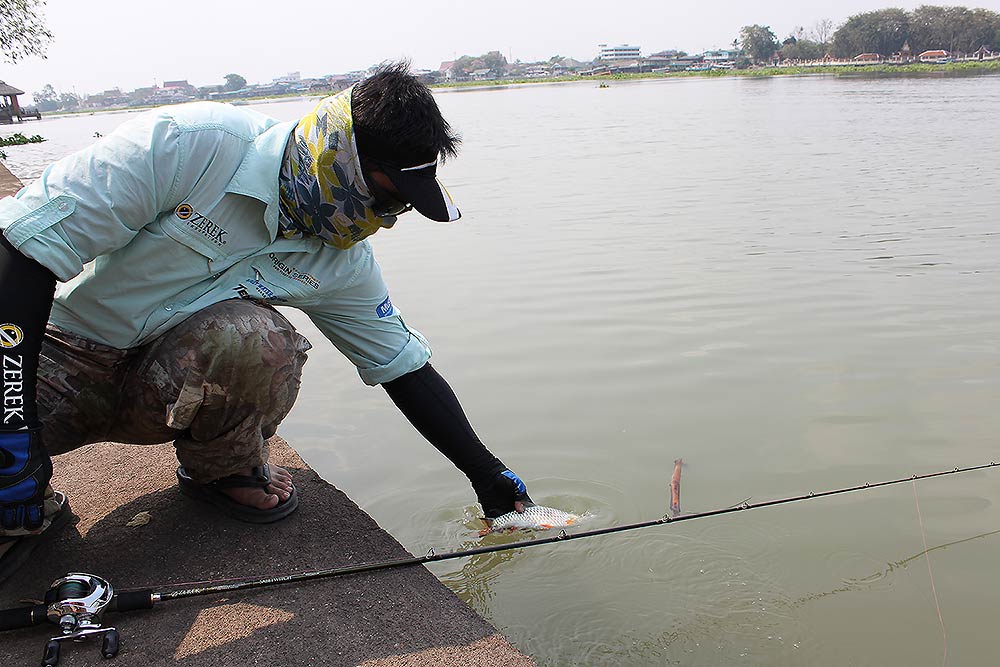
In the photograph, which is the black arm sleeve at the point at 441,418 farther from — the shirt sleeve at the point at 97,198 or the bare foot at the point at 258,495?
the shirt sleeve at the point at 97,198

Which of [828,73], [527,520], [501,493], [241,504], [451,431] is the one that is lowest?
Answer: [527,520]

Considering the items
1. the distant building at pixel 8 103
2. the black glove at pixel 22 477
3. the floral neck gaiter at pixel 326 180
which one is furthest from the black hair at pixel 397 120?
the distant building at pixel 8 103

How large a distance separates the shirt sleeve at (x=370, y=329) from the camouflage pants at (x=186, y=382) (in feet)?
0.66

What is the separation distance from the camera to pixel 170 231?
7.02ft

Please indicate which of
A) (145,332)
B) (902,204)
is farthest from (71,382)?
(902,204)

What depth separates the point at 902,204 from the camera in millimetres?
9352

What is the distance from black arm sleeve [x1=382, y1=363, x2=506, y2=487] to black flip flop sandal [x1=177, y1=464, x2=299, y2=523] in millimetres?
432

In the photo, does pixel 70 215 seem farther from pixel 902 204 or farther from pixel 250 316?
pixel 902 204

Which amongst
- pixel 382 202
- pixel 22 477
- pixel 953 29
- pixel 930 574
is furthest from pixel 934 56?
pixel 22 477

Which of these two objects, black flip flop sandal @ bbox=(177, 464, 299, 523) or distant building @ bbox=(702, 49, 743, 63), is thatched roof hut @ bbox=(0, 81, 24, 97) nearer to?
black flip flop sandal @ bbox=(177, 464, 299, 523)

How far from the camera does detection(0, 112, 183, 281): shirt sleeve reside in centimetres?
190

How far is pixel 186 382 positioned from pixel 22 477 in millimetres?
415

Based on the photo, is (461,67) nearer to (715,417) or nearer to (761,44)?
(761,44)

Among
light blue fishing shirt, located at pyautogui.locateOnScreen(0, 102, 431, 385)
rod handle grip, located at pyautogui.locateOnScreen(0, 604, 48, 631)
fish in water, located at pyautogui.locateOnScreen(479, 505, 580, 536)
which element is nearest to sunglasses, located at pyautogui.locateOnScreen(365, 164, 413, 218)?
light blue fishing shirt, located at pyautogui.locateOnScreen(0, 102, 431, 385)
